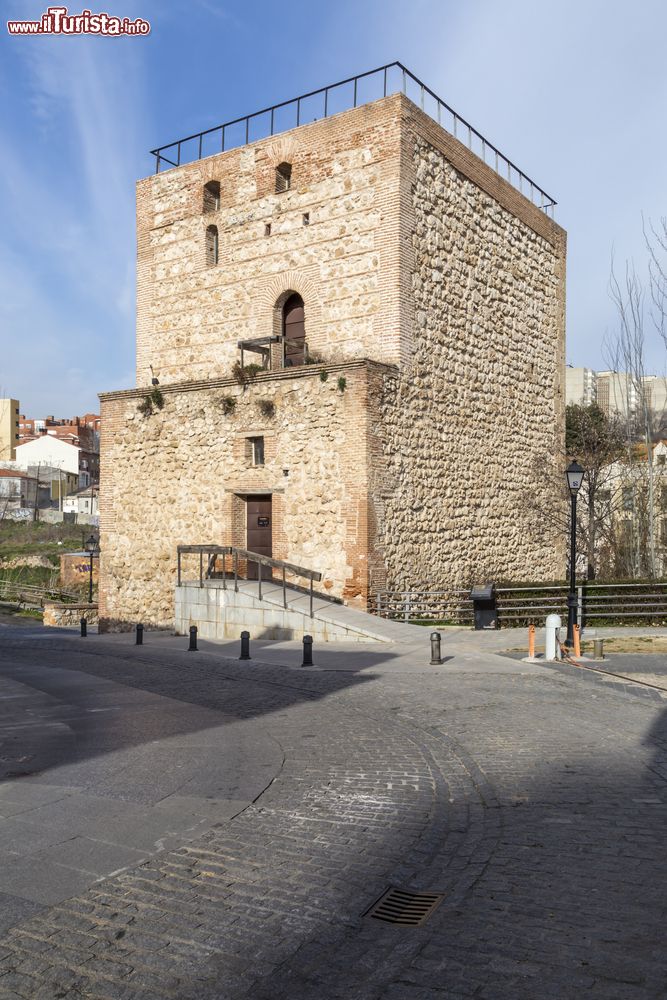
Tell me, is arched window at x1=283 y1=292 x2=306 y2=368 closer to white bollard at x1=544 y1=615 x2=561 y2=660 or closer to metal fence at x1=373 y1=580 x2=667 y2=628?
metal fence at x1=373 y1=580 x2=667 y2=628

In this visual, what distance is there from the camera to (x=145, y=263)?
25516mm

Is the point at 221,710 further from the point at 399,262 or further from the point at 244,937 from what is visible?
the point at 399,262

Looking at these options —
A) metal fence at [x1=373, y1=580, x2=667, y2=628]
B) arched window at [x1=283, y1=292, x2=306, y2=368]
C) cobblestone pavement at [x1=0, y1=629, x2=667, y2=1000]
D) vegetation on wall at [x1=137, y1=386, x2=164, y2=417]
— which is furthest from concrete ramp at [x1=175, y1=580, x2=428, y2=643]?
cobblestone pavement at [x1=0, y1=629, x2=667, y2=1000]

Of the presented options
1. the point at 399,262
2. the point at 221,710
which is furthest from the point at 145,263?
the point at 221,710

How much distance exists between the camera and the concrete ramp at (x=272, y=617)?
56.4ft

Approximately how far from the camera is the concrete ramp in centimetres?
1720

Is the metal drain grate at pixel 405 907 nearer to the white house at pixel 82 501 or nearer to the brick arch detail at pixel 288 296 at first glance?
the brick arch detail at pixel 288 296

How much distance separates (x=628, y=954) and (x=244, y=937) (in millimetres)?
1857

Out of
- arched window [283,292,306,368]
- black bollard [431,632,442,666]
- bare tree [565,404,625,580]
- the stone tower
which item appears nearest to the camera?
black bollard [431,632,442,666]

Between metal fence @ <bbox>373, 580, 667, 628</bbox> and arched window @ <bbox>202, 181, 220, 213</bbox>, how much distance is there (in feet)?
40.6

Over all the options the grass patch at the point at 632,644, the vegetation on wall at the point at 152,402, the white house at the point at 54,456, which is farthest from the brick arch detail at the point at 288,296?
the white house at the point at 54,456

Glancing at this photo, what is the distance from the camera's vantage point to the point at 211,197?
2436 centimetres

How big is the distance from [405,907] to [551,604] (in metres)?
15.7

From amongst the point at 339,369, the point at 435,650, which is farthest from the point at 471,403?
the point at 435,650
